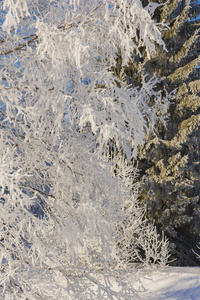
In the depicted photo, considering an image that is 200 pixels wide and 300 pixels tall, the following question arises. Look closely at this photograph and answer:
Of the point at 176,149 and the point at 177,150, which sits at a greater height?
the point at 176,149

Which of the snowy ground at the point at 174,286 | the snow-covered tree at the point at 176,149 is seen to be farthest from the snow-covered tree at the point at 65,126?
the snow-covered tree at the point at 176,149

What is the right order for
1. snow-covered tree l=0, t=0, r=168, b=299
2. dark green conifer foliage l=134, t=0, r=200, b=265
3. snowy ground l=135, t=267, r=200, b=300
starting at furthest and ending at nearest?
dark green conifer foliage l=134, t=0, r=200, b=265 → snowy ground l=135, t=267, r=200, b=300 → snow-covered tree l=0, t=0, r=168, b=299

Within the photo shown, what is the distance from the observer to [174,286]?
6.45 meters

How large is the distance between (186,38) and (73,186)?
9222 millimetres

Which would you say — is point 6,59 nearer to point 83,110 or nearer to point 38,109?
point 38,109

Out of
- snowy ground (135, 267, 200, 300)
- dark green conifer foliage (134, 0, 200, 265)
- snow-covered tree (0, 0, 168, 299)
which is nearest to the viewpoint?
snow-covered tree (0, 0, 168, 299)

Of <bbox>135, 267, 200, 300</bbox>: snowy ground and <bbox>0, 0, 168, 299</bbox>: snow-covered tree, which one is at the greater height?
<bbox>0, 0, 168, 299</bbox>: snow-covered tree

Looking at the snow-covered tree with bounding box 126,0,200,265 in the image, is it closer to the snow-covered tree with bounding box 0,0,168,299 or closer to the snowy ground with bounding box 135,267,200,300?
the snowy ground with bounding box 135,267,200,300

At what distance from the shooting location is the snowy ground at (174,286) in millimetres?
5977

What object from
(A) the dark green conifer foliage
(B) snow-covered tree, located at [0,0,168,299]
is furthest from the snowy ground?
(B) snow-covered tree, located at [0,0,168,299]

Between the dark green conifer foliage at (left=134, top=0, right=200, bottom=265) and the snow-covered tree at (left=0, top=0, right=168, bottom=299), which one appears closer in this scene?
the snow-covered tree at (left=0, top=0, right=168, bottom=299)

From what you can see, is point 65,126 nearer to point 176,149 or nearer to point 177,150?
point 176,149

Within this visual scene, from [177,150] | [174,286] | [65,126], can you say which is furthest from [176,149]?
[65,126]

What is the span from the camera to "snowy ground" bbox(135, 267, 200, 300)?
235 inches
